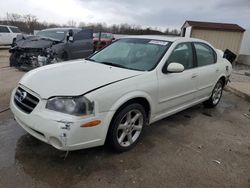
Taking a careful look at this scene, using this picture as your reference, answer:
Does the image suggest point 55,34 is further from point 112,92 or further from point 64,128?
point 64,128

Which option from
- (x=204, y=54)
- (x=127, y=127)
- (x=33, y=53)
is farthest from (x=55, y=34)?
(x=127, y=127)

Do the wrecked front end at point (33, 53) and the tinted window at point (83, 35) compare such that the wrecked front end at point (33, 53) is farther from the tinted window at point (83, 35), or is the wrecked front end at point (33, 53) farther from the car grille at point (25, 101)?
the car grille at point (25, 101)

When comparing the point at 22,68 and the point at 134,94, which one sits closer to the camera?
the point at 134,94

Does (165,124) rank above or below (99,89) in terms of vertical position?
below

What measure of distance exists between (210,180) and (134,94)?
1.36 metres

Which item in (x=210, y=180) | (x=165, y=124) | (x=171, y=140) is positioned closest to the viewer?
(x=210, y=180)

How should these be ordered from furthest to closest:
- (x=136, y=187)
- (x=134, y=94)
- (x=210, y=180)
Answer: (x=134, y=94) → (x=210, y=180) → (x=136, y=187)

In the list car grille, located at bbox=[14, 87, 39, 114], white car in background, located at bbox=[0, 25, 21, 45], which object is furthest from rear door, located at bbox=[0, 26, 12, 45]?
car grille, located at bbox=[14, 87, 39, 114]

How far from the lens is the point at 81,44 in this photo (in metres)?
9.40

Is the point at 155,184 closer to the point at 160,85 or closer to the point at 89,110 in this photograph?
the point at 89,110

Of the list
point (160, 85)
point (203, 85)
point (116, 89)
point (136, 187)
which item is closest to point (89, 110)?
point (116, 89)

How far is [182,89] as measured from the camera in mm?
3729

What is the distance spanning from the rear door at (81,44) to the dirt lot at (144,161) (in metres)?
5.29

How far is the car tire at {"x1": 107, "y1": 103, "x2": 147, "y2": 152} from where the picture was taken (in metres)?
2.79
